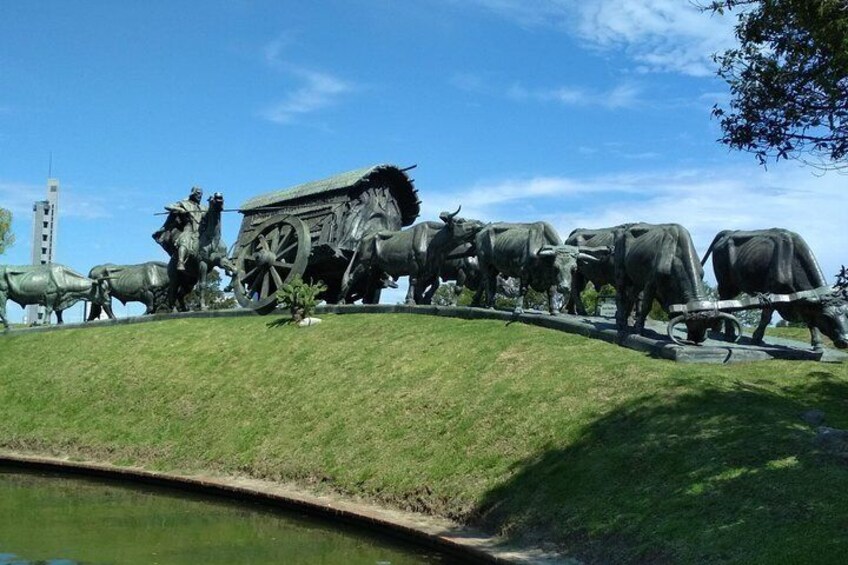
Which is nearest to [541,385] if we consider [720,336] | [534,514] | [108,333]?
[534,514]

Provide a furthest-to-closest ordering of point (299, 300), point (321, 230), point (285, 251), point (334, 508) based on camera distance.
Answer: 1. point (321, 230)
2. point (285, 251)
3. point (299, 300)
4. point (334, 508)

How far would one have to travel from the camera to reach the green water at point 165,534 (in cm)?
958

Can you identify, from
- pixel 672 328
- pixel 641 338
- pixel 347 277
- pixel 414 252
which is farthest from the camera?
pixel 347 277

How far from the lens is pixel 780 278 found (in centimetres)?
1470

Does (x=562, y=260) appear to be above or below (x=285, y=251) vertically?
below

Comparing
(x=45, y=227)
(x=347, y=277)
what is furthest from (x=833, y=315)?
(x=45, y=227)

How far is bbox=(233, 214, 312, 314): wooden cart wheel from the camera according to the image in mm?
24719

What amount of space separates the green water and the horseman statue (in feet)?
38.1

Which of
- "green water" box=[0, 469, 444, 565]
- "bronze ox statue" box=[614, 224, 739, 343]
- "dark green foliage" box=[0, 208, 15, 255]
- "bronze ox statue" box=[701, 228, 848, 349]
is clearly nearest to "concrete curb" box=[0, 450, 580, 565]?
"green water" box=[0, 469, 444, 565]

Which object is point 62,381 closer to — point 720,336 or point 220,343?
point 220,343

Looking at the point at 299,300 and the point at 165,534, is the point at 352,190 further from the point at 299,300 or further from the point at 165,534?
the point at 165,534

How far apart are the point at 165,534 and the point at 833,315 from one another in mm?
9857

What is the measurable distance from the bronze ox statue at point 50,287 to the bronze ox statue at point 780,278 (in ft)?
64.7

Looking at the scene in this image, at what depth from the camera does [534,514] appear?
977 cm
